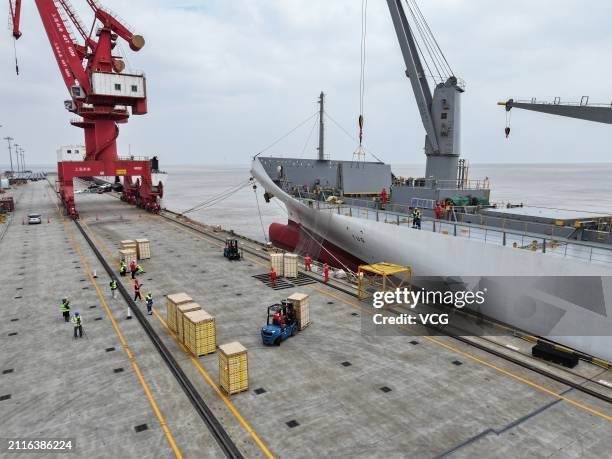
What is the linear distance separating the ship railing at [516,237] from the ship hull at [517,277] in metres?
0.64

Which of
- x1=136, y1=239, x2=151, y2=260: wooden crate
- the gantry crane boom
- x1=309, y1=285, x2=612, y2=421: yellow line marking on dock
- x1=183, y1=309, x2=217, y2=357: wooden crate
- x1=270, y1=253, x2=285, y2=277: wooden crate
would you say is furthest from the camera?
the gantry crane boom

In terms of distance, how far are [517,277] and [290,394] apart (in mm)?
11848

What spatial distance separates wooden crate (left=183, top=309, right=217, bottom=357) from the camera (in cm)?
1420

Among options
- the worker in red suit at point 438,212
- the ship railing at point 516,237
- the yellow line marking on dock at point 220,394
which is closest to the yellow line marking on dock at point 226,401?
the yellow line marking on dock at point 220,394

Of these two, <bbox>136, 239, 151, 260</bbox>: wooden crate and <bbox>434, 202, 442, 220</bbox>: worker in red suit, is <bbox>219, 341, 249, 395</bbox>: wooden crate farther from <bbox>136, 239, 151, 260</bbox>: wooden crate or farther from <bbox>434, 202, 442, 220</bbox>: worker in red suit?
<bbox>136, 239, 151, 260</bbox>: wooden crate

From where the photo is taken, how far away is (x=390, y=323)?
1747 cm

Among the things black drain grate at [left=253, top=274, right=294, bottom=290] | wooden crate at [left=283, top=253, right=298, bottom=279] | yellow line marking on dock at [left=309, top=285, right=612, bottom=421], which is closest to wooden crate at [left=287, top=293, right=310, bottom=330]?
yellow line marking on dock at [left=309, top=285, right=612, bottom=421]

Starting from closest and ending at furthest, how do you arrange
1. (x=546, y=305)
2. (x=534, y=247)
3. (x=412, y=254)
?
(x=546, y=305)
(x=534, y=247)
(x=412, y=254)

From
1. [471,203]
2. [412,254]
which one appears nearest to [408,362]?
[412,254]

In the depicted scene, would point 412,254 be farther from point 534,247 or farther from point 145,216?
point 145,216

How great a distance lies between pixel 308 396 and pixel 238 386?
7.06 ft

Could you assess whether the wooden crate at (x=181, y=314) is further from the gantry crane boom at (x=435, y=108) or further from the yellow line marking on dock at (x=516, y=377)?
the gantry crane boom at (x=435, y=108)

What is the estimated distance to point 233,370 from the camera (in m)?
11.8

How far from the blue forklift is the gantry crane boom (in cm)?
1997
